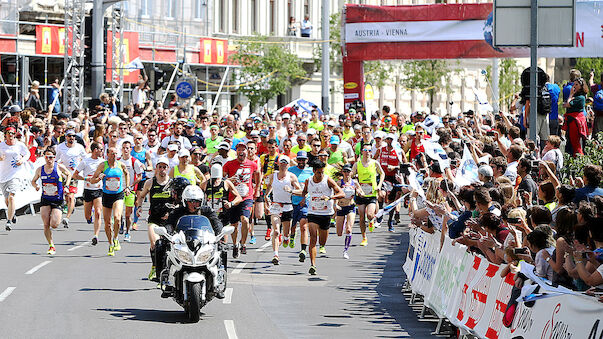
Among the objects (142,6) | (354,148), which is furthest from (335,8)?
(354,148)

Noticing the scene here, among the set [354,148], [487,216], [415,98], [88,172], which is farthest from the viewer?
[415,98]

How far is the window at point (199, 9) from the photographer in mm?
59062

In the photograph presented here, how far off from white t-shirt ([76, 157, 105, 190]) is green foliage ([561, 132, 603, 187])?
7613 mm

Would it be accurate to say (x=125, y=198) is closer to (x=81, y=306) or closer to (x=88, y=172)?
(x=88, y=172)

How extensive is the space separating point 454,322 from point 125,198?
10.3 m

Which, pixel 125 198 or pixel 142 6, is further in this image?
pixel 142 6

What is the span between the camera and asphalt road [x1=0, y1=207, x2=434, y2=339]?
1303 cm

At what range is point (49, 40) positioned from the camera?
146 feet

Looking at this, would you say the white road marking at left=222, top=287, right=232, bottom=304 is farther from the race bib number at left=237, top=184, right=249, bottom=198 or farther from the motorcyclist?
the race bib number at left=237, top=184, right=249, bottom=198

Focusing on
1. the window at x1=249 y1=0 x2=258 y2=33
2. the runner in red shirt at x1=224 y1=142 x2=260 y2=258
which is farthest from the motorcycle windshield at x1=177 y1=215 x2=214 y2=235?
the window at x1=249 y1=0 x2=258 y2=33

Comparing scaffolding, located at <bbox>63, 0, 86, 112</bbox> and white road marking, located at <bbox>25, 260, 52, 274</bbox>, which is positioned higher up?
scaffolding, located at <bbox>63, 0, 86, 112</bbox>

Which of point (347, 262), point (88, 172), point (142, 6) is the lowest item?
point (347, 262)

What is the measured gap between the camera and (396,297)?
1608 cm

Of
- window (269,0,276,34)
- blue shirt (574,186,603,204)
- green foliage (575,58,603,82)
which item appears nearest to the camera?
blue shirt (574,186,603,204)
